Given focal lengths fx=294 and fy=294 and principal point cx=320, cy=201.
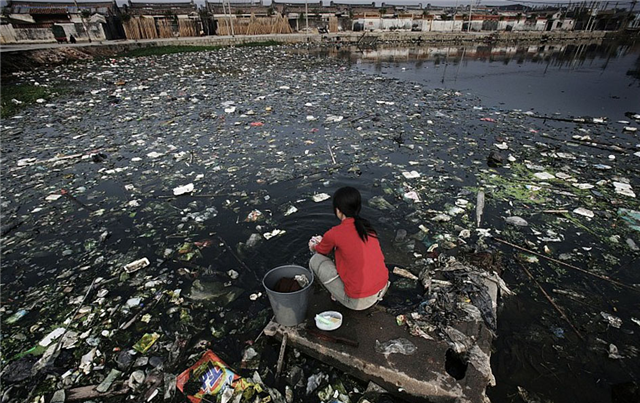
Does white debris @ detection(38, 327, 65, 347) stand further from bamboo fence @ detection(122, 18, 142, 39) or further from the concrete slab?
bamboo fence @ detection(122, 18, 142, 39)

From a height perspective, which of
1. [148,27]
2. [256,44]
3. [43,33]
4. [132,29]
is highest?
[148,27]

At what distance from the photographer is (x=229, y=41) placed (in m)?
23.4

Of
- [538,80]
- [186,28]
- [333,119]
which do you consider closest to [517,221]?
[333,119]

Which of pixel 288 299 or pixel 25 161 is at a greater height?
pixel 288 299

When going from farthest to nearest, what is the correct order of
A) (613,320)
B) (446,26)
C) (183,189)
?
(446,26)
(183,189)
(613,320)

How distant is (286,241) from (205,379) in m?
1.71

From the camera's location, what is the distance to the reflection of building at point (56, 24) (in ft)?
65.4

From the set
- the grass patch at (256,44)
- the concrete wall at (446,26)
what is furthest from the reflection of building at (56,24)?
the concrete wall at (446,26)

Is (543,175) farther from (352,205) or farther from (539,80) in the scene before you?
(539,80)

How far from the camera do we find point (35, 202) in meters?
4.31

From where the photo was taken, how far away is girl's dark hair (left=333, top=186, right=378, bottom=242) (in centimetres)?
Answer: 217

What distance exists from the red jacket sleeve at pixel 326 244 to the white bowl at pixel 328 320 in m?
0.49

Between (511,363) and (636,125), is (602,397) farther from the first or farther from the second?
(636,125)

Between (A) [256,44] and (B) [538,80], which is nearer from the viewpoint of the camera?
(B) [538,80]
